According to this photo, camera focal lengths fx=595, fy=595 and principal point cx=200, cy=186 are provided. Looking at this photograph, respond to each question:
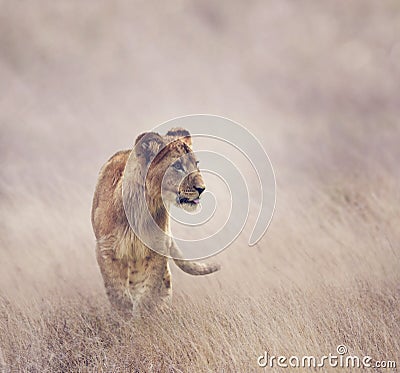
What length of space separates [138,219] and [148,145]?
619 mm

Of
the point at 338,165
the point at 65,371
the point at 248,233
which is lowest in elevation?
the point at 65,371

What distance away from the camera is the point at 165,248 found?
15.7 ft

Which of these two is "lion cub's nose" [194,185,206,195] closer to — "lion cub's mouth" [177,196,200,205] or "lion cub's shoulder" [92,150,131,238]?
"lion cub's mouth" [177,196,200,205]

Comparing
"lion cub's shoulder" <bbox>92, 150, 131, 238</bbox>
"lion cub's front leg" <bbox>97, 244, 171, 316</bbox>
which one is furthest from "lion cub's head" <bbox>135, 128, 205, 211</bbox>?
"lion cub's front leg" <bbox>97, 244, 171, 316</bbox>

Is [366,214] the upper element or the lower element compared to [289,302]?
upper

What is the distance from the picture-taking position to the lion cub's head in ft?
14.8

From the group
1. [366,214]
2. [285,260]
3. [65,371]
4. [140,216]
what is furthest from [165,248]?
[366,214]

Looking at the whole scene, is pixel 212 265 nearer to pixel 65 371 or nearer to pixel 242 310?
pixel 242 310

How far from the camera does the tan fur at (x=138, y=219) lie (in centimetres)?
454

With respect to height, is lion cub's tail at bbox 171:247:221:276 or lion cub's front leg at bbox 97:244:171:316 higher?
lion cub's tail at bbox 171:247:221:276

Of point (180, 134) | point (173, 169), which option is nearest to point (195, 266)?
point (173, 169)

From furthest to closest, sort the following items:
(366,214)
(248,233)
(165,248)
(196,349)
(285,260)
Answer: (366,214)
(248,233)
(285,260)
(165,248)
(196,349)

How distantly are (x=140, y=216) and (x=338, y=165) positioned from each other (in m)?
5.52

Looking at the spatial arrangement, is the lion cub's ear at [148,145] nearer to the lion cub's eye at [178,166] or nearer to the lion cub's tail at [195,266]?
the lion cub's eye at [178,166]
